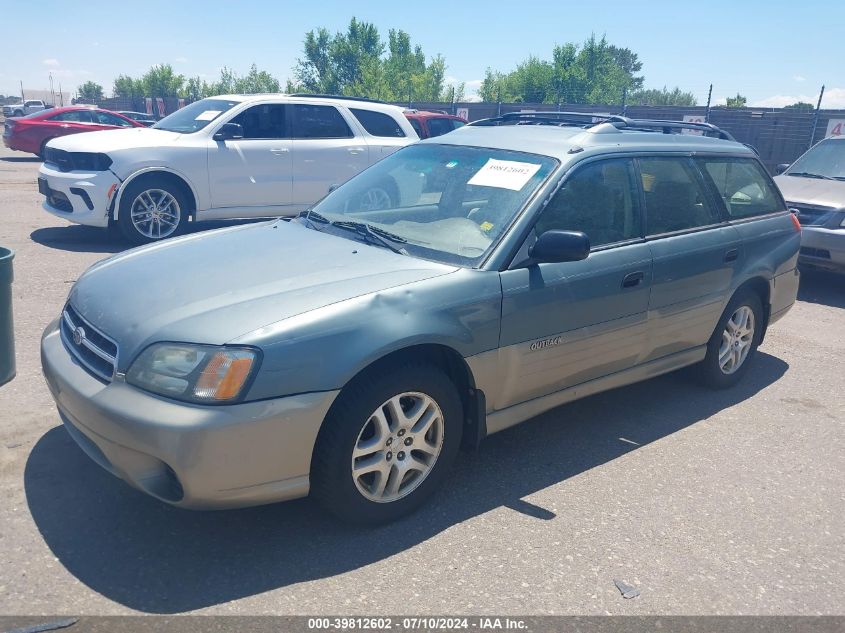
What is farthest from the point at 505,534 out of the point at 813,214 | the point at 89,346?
the point at 813,214

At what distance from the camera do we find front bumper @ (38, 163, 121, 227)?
325 inches

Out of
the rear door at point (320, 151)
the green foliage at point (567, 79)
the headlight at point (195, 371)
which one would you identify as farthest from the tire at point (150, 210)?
the green foliage at point (567, 79)

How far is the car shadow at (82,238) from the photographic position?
28.2ft

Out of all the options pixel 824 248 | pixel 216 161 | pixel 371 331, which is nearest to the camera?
pixel 371 331

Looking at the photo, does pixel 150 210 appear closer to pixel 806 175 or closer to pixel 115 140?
pixel 115 140

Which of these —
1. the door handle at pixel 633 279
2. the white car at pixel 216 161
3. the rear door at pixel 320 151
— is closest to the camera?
the door handle at pixel 633 279

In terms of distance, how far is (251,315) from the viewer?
291 cm

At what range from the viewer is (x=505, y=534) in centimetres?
324

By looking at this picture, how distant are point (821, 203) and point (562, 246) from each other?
20.1 feet

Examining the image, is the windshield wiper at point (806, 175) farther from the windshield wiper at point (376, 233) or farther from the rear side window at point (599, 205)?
the windshield wiper at point (376, 233)

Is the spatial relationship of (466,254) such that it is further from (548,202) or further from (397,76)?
(397,76)

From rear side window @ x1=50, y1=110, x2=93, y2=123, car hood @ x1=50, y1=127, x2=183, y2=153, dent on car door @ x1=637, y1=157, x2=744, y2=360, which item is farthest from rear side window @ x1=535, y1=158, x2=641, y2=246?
rear side window @ x1=50, y1=110, x2=93, y2=123

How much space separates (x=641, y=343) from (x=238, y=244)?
2.34m

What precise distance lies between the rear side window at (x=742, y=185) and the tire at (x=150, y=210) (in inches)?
243
